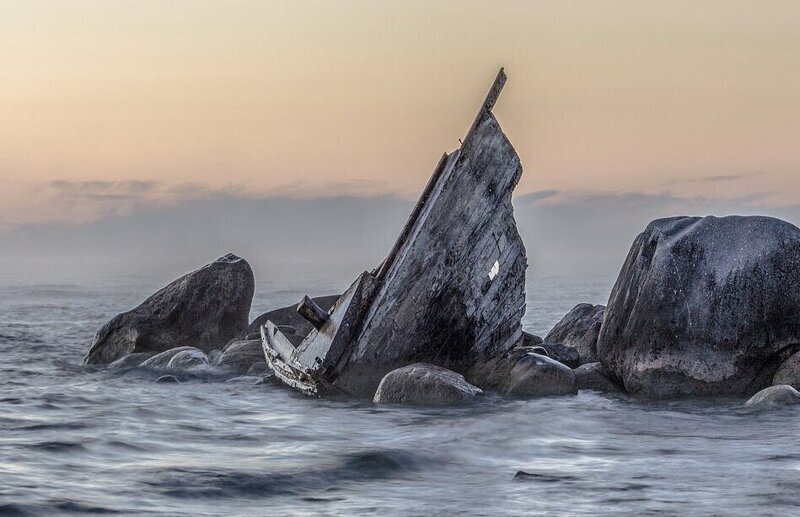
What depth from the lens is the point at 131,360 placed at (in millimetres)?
21969

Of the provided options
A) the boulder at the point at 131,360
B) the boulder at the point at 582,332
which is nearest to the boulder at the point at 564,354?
the boulder at the point at 582,332

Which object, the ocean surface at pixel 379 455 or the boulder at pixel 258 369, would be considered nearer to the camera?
the ocean surface at pixel 379 455

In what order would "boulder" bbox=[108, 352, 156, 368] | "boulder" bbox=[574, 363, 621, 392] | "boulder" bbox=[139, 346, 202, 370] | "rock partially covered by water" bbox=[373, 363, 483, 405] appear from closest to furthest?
1. "rock partially covered by water" bbox=[373, 363, 483, 405]
2. "boulder" bbox=[574, 363, 621, 392]
3. "boulder" bbox=[139, 346, 202, 370]
4. "boulder" bbox=[108, 352, 156, 368]

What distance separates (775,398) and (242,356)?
32.9ft

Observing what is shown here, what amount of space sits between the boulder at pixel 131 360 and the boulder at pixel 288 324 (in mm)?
1702

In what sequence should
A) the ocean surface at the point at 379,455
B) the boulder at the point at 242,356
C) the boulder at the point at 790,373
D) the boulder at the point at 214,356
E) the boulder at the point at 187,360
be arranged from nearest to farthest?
the ocean surface at the point at 379,455 → the boulder at the point at 790,373 → the boulder at the point at 187,360 → the boulder at the point at 242,356 → the boulder at the point at 214,356

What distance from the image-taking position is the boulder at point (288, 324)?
882 inches

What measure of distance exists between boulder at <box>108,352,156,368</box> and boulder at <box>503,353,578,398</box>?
8.35 metres

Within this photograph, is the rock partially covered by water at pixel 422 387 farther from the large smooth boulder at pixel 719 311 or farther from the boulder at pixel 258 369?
the boulder at pixel 258 369

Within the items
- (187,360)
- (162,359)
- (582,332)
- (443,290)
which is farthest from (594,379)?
(162,359)

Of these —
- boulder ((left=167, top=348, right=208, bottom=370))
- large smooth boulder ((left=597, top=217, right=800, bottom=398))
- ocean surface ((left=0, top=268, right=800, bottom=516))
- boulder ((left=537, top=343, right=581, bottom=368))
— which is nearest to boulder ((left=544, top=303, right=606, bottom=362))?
boulder ((left=537, top=343, right=581, bottom=368))

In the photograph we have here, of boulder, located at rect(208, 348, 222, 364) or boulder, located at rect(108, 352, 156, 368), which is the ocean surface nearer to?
boulder, located at rect(208, 348, 222, 364)

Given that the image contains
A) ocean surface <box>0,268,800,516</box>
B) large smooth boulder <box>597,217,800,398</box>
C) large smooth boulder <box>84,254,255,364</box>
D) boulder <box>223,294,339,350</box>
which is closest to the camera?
ocean surface <box>0,268,800,516</box>

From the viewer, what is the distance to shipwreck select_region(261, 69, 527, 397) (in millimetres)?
16594
